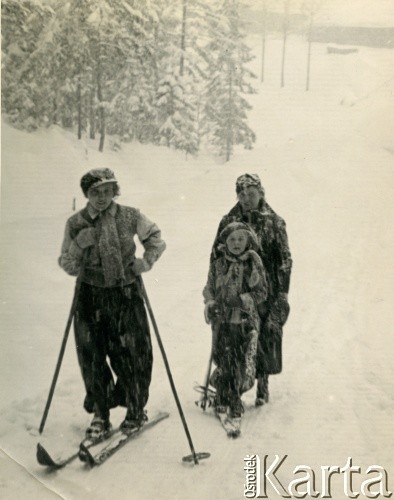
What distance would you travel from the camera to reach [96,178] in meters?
3.51

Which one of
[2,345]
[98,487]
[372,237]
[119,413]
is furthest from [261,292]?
[2,345]

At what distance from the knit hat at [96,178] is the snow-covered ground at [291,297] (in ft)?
0.60

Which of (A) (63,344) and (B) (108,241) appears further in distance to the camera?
Answer: (A) (63,344)

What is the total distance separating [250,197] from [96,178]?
796mm

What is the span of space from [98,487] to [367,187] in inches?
82.2

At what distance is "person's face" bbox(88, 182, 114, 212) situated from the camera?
3.52m

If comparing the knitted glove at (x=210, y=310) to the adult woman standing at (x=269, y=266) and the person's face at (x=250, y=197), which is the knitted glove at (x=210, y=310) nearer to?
the adult woman standing at (x=269, y=266)

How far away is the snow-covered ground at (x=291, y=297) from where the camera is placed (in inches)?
141

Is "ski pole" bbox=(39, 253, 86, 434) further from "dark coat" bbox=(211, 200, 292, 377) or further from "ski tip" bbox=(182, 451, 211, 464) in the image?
"ski tip" bbox=(182, 451, 211, 464)

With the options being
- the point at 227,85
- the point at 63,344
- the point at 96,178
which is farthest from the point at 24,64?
the point at 63,344

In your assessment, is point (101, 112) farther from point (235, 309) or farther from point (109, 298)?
point (235, 309)

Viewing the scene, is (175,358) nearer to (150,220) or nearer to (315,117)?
(150,220)

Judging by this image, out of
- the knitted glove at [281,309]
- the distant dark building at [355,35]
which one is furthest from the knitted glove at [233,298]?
the distant dark building at [355,35]

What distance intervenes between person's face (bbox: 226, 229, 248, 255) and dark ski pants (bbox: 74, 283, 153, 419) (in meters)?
0.53
